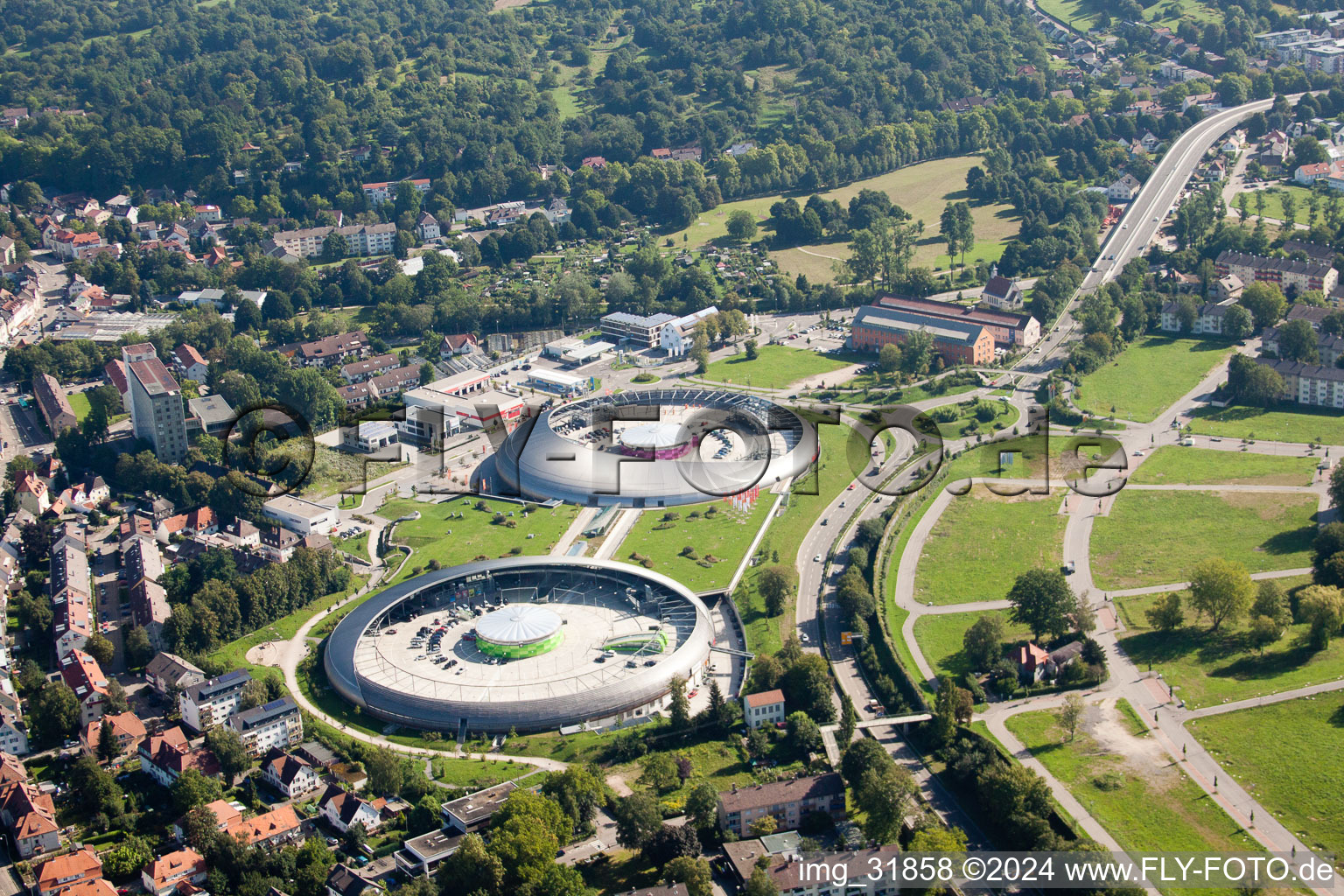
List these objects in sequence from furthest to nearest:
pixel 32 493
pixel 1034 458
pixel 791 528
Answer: pixel 32 493, pixel 1034 458, pixel 791 528

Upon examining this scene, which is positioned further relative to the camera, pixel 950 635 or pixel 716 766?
pixel 950 635

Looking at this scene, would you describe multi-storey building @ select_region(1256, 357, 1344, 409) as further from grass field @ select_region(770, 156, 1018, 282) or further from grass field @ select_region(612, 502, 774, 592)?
grass field @ select_region(612, 502, 774, 592)

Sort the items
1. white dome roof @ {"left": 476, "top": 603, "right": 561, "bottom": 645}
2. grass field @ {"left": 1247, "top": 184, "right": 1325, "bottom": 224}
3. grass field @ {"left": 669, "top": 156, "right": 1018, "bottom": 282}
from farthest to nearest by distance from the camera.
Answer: grass field @ {"left": 669, "top": 156, "right": 1018, "bottom": 282} < grass field @ {"left": 1247, "top": 184, "right": 1325, "bottom": 224} < white dome roof @ {"left": 476, "top": 603, "right": 561, "bottom": 645}

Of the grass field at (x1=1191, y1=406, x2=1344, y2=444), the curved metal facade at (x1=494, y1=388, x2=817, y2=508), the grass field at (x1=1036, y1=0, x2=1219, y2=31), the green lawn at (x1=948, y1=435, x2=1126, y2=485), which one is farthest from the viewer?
the grass field at (x1=1036, y1=0, x2=1219, y2=31)

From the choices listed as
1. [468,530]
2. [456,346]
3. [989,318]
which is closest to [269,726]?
[468,530]

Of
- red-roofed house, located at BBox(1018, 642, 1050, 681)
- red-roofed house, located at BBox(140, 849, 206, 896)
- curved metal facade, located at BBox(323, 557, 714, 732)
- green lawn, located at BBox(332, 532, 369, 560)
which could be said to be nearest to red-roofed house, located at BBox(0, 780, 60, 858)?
red-roofed house, located at BBox(140, 849, 206, 896)

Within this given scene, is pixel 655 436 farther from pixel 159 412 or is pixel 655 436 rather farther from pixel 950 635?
pixel 159 412

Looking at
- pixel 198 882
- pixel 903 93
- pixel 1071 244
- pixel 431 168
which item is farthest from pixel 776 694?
pixel 903 93
